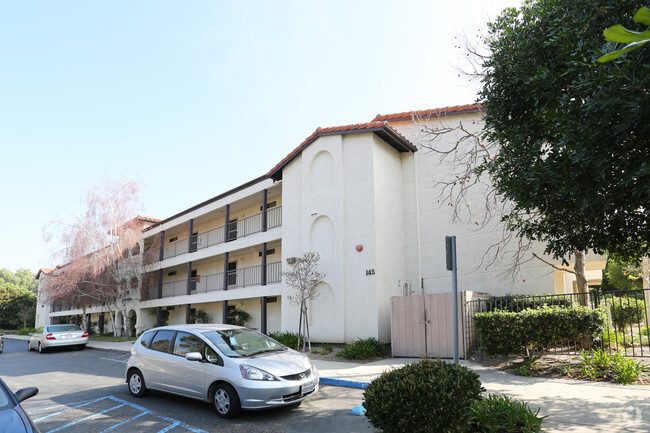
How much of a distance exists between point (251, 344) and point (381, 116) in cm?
1313

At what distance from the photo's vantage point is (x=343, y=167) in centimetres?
1686

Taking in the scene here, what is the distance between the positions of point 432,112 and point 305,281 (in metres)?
8.41

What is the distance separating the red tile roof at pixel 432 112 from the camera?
55.6ft

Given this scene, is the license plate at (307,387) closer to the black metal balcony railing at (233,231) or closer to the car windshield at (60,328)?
the black metal balcony railing at (233,231)

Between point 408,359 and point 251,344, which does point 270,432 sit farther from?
point 408,359

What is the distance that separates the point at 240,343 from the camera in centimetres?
832

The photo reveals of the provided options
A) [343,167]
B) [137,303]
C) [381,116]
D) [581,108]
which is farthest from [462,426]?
[137,303]

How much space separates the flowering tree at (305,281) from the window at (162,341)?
7138mm

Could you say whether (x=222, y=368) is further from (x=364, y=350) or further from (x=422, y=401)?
(x=364, y=350)

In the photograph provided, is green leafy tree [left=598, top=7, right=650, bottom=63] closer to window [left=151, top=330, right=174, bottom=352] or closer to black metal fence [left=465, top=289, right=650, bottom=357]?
window [left=151, top=330, right=174, bottom=352]

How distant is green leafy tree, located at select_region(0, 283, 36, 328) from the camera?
2222 inches

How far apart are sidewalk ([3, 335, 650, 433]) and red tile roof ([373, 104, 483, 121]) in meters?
10.0

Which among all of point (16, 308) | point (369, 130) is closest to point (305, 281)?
point (369, 130)

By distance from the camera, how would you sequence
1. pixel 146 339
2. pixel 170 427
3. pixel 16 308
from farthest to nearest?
pixel 16 308, pixel 146 339, pixel 170 427
